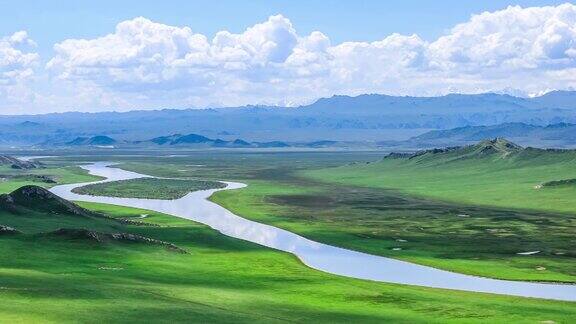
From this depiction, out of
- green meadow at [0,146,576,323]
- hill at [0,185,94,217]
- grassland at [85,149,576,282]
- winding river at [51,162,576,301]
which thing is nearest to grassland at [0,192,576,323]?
green meadow at [0,146,576,323]

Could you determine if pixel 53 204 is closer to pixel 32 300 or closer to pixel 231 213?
pixel 231 213

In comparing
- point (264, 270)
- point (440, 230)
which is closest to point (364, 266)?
point (264, 270)

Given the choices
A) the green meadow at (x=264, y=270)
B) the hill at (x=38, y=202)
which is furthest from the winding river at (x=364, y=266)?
the hill at (x=38, y=202)

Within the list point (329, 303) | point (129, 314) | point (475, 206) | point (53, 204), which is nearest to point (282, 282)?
point (329, 303)

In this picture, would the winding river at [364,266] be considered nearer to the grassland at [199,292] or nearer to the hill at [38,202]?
the grassland at [199,292]

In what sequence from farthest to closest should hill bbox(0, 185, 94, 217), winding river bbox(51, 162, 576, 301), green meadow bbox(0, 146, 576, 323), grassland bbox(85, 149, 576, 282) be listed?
hill bbox(0, 185, 94, 217)
grassland bbox(85, 149, 576, 282)
winding river bbox(51, 162, 576, 301)
green meadow bbox(0, 146, 576, 323)

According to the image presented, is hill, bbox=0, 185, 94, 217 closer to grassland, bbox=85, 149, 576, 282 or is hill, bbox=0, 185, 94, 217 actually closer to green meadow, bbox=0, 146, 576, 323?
green meadow, bbox=0, 146, 576, 323

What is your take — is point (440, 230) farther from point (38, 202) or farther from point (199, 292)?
point (199, 292)

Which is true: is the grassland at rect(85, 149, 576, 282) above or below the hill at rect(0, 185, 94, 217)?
below

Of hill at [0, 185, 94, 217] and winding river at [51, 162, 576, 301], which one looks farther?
hill at [0, 185, 94, 217]
